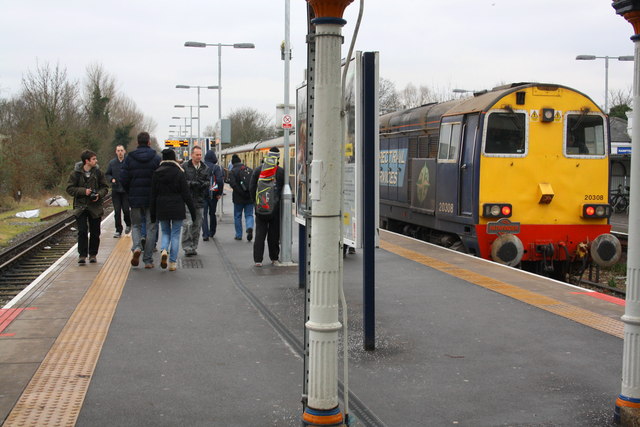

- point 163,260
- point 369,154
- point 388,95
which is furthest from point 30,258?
point 388,95

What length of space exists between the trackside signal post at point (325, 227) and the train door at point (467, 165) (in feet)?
27.3

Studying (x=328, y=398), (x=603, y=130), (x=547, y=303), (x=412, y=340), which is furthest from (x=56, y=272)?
(x=603, y=130)

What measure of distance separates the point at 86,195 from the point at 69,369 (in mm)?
5605

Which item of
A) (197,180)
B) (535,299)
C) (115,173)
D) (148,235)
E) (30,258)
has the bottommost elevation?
(30,258)

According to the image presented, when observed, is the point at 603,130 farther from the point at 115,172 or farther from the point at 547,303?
the point at 115,172

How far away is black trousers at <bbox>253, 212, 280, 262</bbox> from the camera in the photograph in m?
11.1

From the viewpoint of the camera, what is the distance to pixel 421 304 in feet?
27.0

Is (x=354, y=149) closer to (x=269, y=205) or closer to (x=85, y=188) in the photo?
(x=269, y=205)

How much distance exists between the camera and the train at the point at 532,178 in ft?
38.9

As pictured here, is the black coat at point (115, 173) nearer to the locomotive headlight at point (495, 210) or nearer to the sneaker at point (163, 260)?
the sneaker at point (163, 260)

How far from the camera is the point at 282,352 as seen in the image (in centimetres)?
624

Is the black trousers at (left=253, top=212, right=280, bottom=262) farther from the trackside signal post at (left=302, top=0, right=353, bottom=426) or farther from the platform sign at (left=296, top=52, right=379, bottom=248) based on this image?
the trackside signal post at (left=302, top=0, right=353, bottom=426)

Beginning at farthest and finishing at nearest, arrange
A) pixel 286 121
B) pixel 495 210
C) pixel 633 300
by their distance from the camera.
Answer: pixel 286 121 < pixel 495 210 < pixel 633 300

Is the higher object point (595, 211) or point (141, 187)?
point (141, 187)
